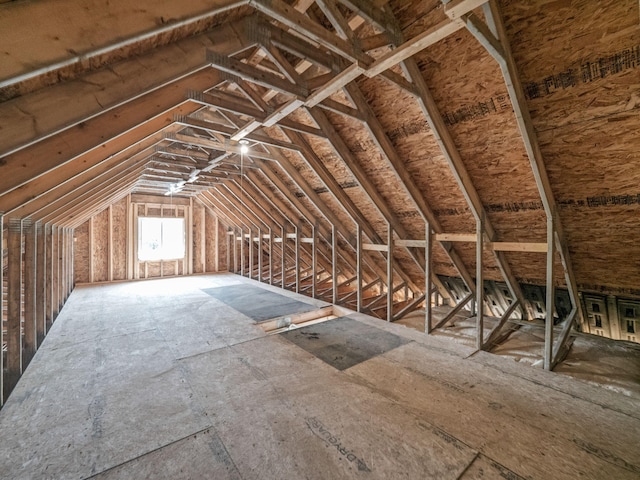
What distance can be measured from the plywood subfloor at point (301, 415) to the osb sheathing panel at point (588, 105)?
1715 mm

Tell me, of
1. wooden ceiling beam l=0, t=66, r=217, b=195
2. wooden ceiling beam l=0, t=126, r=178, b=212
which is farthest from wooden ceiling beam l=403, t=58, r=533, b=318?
wooden ceiling beam l=0, t=126, r=178, b=212

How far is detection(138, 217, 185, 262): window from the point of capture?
909 centimetres

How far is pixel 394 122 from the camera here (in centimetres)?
312

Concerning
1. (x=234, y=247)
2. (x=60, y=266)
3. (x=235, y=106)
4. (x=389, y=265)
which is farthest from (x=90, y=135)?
(x=234, y=247)

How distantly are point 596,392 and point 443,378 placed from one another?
53.9 inches

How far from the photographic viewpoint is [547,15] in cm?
186

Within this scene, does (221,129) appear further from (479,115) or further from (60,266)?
(60,266)

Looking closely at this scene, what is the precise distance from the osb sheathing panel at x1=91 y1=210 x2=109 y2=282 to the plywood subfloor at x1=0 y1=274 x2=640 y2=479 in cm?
574

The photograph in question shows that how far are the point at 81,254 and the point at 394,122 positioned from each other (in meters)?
9.74

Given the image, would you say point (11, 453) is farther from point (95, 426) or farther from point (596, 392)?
point (596, 392)

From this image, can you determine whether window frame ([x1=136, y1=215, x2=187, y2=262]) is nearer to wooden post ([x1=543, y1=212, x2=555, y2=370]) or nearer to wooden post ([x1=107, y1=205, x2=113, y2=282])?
wooden post ([x1=107, y1=205, x2=113, y2=282])

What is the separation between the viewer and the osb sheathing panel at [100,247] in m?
8.31

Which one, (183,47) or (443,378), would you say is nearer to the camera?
(183,47)

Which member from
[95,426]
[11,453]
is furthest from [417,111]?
[11,453]
